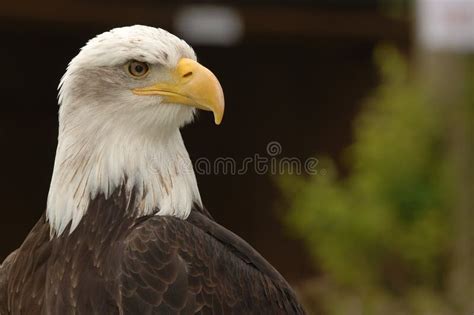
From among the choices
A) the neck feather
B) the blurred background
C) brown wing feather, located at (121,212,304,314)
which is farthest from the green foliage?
the neck feather

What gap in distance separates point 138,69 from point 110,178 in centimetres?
45

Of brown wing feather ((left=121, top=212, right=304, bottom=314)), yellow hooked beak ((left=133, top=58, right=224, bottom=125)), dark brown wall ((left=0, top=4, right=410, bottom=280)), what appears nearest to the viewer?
brown wing feather ((left=121, top=212, right=304, bottom=314))

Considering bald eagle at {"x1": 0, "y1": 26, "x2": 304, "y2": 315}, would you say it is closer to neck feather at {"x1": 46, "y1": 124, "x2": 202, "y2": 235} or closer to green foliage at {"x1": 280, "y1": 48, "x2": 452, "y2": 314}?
neck feather at {"x1": 46, "y1": 124, "x2": 202, "y2": 235}

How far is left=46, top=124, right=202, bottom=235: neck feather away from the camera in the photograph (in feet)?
14.1


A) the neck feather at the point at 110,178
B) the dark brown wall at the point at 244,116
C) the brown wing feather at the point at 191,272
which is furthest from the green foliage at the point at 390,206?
the neck feather at the point at 110,178

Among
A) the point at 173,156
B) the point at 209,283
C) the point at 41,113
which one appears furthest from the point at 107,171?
the point at 41,113

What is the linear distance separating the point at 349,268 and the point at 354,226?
439 millimetres

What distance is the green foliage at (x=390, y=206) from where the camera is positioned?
1020 cm

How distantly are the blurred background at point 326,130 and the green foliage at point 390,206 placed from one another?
15 mm

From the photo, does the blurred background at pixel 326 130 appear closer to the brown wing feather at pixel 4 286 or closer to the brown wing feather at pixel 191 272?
the brown wing feather at pixel 191 272

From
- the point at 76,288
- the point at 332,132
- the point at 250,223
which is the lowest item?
the point at 250,223

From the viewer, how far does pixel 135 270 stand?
4.03 metres

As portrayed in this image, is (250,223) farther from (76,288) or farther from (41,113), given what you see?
(76,288)

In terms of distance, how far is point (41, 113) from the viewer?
41.1 ft
